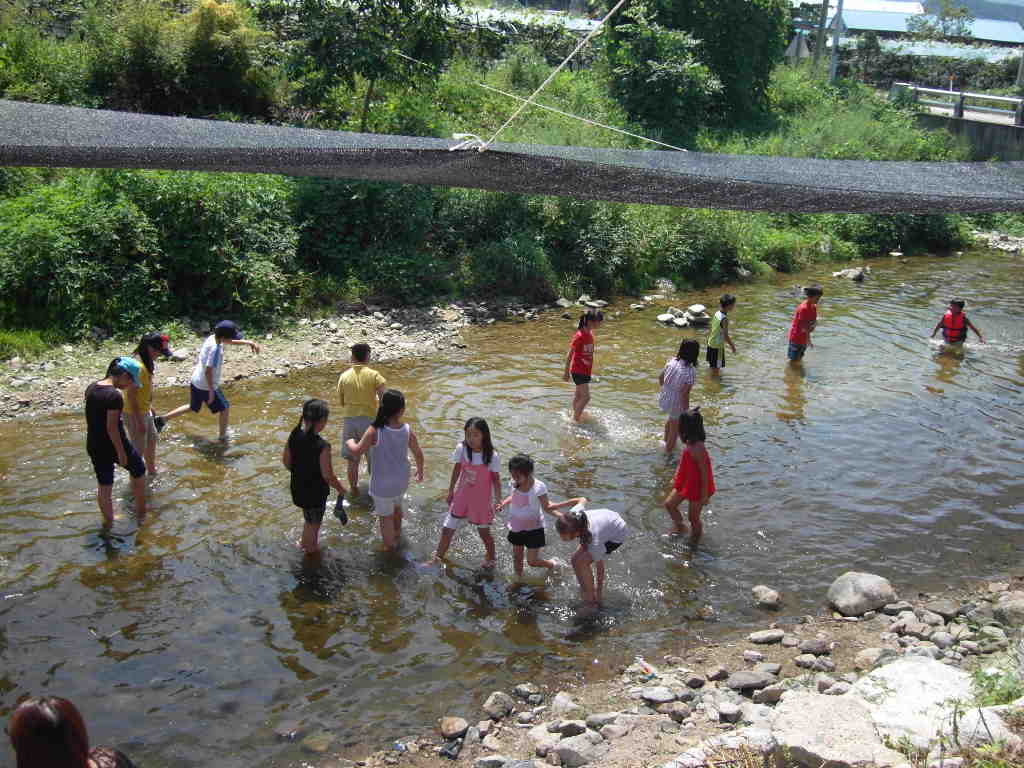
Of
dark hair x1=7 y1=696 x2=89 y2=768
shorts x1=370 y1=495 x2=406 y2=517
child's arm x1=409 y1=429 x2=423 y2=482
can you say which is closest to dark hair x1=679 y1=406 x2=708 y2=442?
child's arm x1=409 y1=429 x2=423 y2=482

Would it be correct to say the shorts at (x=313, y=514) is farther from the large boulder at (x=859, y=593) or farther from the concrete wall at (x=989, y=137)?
the concrete wall at (x=989, y=137)

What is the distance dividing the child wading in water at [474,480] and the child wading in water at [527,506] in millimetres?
162

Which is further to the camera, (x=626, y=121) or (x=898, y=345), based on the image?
(x=626, y=121)

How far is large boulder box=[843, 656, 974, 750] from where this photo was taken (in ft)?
15.8

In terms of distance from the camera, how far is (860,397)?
1228 cm

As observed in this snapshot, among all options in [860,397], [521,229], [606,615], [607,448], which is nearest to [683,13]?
[521,229]

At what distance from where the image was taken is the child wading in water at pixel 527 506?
6551 millimetres

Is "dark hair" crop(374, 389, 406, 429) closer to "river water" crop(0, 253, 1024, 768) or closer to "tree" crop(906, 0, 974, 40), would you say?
"river water" crop(0, 253, 1024, 768)

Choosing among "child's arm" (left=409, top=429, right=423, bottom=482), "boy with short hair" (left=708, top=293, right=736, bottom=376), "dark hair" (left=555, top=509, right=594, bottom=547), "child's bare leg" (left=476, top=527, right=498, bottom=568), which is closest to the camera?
"dark hair" (left=555, top=509, right=594, bottom=547)

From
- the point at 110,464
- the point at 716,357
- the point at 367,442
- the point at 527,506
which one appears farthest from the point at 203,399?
the point at 716,357

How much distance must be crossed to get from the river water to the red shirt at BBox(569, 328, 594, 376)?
0.82 metres

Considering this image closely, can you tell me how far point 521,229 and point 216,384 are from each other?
30.3 ft

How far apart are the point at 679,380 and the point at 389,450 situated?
12.2 ft

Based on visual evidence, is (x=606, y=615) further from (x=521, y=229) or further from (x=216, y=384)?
(x=521, y=229)
